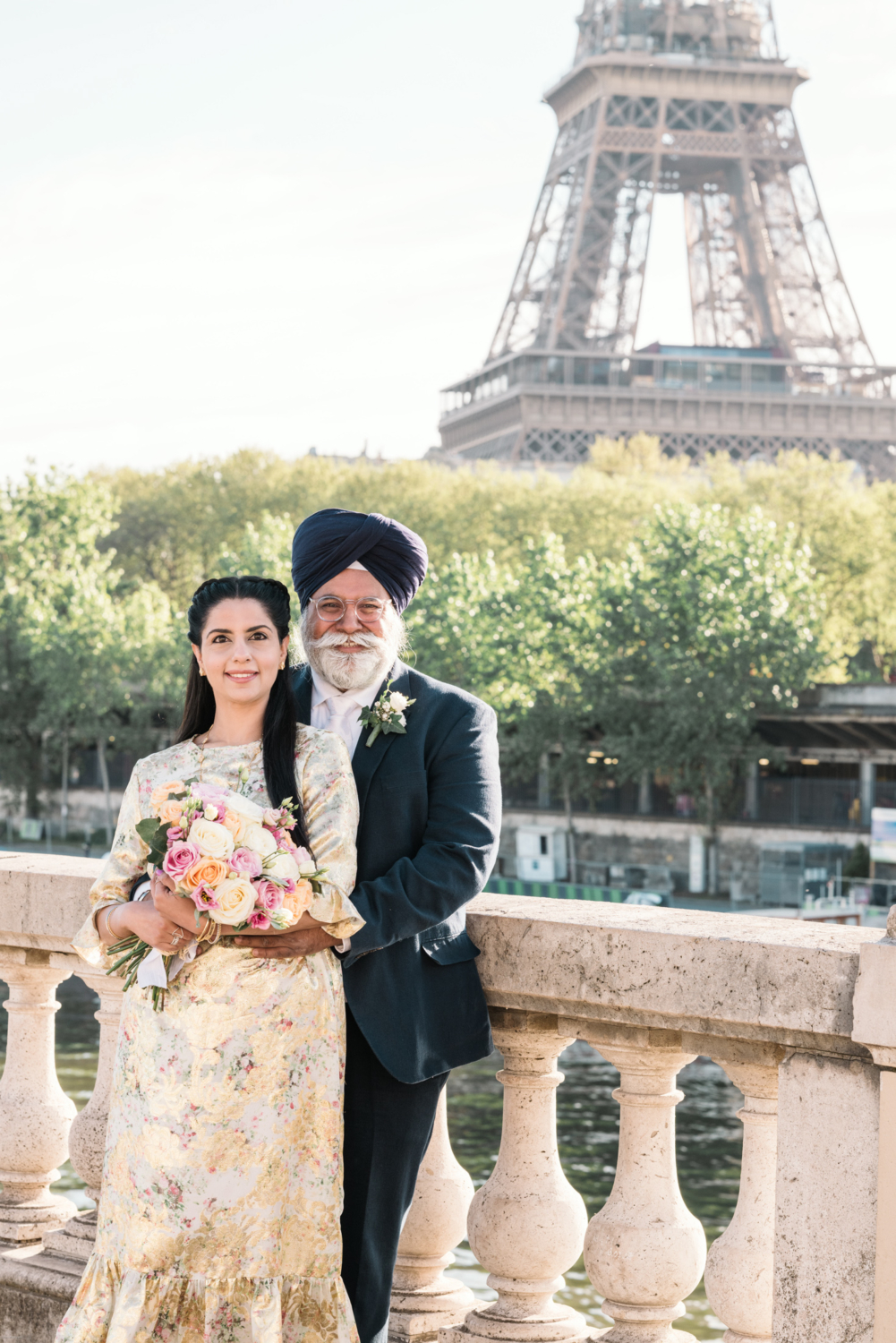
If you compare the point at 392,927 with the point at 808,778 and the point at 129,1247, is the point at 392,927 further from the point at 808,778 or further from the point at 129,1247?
the point at 808,778

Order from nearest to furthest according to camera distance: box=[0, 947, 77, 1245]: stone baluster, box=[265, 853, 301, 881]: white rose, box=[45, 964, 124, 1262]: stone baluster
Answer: box=[265, 853, 301, 881]: white rose
box=[45, 964, 124, 1262]: stone baluster
box=[0, 947, 77, 1245]: stone baluster

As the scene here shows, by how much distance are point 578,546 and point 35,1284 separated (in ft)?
146

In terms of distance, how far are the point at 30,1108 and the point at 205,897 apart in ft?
5.55

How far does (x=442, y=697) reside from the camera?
355 cm

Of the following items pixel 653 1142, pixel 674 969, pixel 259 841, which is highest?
pixel 259 841

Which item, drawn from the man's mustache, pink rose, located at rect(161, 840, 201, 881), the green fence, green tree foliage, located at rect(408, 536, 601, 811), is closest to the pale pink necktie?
the man's mustache

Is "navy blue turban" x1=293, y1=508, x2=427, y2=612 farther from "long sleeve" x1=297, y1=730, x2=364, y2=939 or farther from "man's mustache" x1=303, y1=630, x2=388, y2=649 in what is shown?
"long sleeve" x1=297, y1=730, x2=364, y2=939

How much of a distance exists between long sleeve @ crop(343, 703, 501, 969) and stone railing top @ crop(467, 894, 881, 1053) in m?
0.26

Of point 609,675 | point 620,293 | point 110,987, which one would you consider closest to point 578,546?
point 609,675

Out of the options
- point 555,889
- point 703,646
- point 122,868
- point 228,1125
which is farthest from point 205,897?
point 703,646

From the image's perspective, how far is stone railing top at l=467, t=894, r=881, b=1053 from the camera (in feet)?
10.1

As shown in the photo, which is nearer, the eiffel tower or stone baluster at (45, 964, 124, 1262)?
stone baluster at (45, 964, 124, 1262)

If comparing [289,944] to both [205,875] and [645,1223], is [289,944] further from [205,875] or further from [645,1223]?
[645,1223]

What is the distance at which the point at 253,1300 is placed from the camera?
3.22 metres
